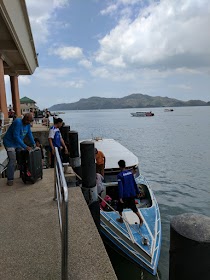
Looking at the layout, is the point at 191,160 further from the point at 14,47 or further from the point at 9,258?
the point at 9,258

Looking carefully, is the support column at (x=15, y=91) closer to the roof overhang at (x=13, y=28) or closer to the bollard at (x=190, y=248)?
the roof overhang at (x=13, y=28)

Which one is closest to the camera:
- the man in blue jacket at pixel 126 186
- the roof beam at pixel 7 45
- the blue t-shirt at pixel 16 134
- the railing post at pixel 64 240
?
the railing post at pixel 64 240

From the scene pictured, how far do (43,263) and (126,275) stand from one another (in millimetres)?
5725

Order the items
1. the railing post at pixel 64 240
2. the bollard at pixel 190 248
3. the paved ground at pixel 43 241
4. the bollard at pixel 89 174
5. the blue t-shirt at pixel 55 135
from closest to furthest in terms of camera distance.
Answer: the bollard at pixel 190 248 → the railing post at pixel 64 240 → the paved ground at pixel 43 241 → the bollard at pixel 89 174 → the blue t-shirt at pixel 55 135

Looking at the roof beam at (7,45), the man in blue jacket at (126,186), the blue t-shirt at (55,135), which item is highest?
the roof beam at (7,45)

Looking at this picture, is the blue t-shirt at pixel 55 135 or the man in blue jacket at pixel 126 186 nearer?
the man in blue jacket at pixel 126 186

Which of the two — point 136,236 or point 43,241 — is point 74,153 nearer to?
point 136,236

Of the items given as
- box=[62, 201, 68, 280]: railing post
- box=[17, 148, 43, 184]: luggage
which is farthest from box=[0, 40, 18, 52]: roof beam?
box=[62, 201, 68, 280]: railing post

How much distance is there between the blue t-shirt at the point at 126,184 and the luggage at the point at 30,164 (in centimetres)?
213

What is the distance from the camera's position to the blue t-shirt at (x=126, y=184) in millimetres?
6688

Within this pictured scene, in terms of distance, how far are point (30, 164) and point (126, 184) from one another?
2.59 metres

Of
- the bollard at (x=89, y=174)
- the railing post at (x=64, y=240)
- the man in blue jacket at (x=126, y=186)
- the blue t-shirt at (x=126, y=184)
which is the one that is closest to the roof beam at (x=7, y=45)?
the bollard at (x=89, y=174)

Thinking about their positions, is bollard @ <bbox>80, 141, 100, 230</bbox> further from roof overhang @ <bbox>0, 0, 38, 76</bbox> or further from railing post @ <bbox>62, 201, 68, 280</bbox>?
roof overhang @ <bbox>0, 0, 38, 76</bbox>

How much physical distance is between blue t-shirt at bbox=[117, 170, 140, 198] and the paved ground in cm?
181
